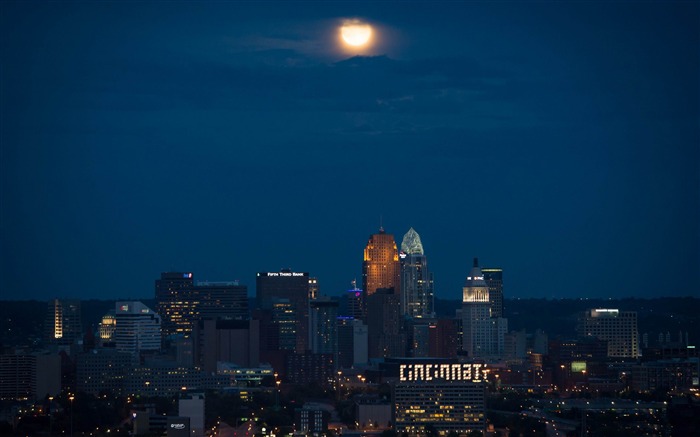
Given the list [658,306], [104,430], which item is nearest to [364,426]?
[104,430]

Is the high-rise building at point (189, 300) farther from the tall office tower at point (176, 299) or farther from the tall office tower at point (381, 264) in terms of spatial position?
the tall office tower at point (381, 264)

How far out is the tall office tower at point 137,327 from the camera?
117375 millimetres

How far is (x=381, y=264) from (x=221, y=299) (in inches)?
557

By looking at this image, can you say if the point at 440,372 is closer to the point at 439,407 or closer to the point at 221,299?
the point at 439,407

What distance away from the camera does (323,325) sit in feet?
404

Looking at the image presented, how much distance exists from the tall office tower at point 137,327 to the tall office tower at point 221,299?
4622mm

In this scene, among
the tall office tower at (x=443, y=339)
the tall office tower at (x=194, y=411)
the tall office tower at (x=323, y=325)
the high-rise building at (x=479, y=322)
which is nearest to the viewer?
the tall office tower at (x=194, y=411)

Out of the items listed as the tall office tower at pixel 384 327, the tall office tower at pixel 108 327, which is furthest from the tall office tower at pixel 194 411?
the tall office tower at pixel 384 327

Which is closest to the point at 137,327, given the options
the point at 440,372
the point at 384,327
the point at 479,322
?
the point at 384,327

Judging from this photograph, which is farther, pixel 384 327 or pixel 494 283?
pixel 494 283

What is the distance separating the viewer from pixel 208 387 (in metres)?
97.7

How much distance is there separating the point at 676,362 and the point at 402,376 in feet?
49.8

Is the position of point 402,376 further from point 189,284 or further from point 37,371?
point 189,284

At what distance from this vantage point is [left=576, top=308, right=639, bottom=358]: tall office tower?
402 ft
